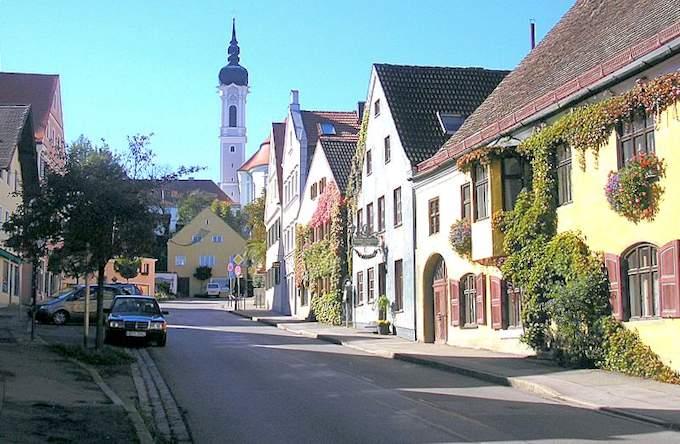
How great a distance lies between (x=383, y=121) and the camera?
3284cm

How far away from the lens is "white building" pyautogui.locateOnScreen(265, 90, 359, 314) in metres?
50.3

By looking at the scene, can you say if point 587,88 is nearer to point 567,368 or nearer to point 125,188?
point 567,368

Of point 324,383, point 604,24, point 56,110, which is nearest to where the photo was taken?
point 324,383

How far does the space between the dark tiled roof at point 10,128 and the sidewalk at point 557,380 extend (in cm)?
2158

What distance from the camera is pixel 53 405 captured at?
11.6 meters

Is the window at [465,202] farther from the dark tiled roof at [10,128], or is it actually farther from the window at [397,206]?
the dark tiled roof at [10,128]

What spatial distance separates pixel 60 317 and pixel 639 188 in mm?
22554

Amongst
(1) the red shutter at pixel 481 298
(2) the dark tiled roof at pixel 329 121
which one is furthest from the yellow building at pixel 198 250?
(1) the red shutter at pixel 481 298

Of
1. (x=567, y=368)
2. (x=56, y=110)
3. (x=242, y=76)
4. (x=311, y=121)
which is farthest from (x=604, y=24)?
(x=242, y=76)

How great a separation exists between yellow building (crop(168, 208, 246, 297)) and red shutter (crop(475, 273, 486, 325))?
70.7 m

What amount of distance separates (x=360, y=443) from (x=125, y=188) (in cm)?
1099

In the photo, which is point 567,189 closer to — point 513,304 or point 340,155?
point 513,304


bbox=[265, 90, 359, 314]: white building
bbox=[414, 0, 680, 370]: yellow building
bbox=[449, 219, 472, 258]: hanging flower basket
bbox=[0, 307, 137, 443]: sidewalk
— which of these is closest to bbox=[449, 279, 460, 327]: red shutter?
bbox=[414, 0, 680, 370]: yellow building

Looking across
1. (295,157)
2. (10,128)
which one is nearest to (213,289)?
(295,157)
